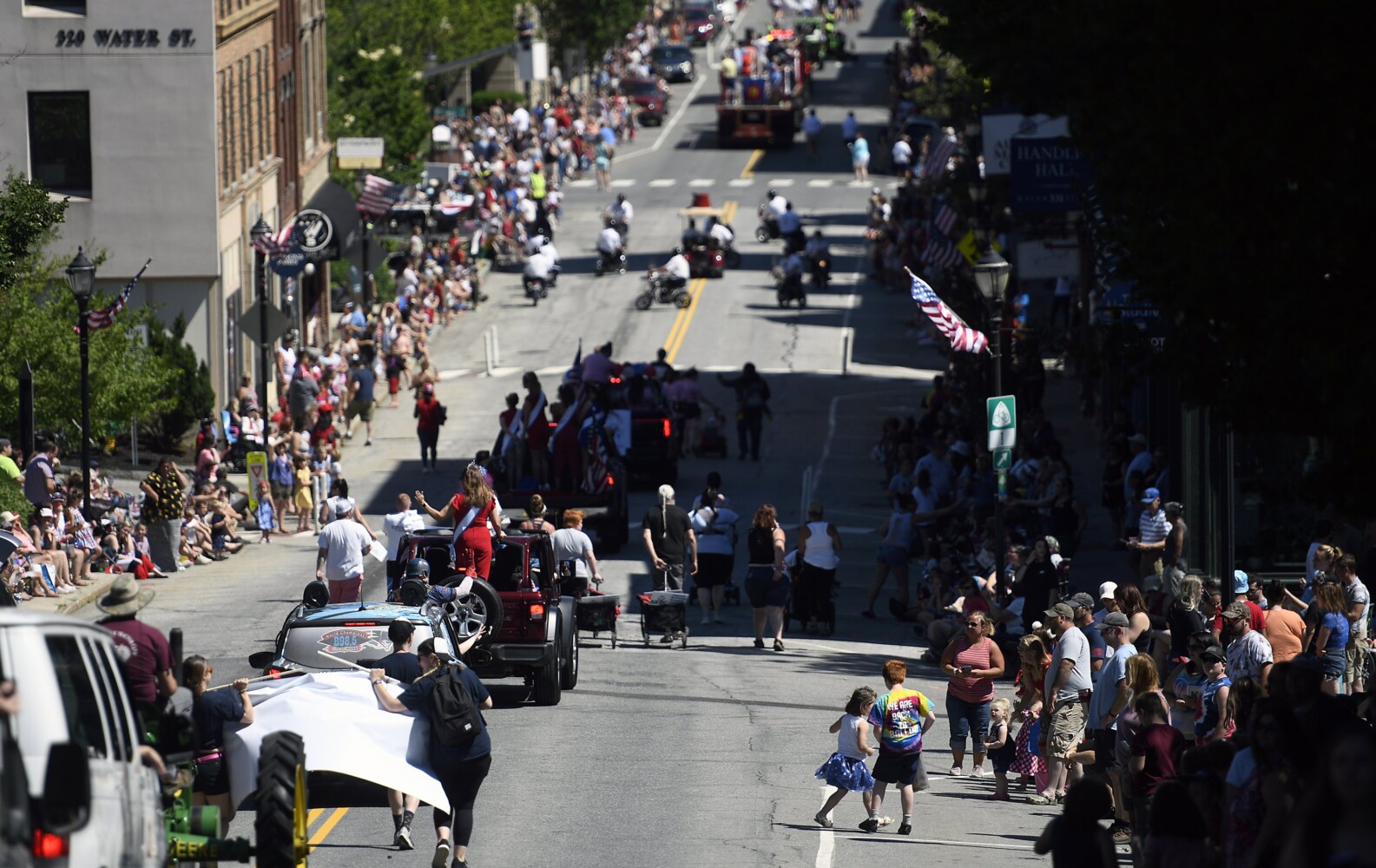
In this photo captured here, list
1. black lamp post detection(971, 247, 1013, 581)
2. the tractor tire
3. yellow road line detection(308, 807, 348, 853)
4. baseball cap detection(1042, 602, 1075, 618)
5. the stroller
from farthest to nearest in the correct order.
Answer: black lamp post detection(971, 247, 1013, 581) < the stroller < baseball cap detection(1042, 602, 1075, 618) < yellow road line detection(308, 807, 348, 853) < the tractor tire

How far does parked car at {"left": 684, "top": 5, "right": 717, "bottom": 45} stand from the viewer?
106994 mm

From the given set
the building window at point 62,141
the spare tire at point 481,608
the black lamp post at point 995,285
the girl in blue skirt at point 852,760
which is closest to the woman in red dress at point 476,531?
the spare tire at point 481,608

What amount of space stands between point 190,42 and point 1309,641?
2900 cm

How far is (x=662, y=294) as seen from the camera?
56.3 meters

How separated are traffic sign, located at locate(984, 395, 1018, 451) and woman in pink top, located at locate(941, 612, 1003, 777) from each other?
6.37m

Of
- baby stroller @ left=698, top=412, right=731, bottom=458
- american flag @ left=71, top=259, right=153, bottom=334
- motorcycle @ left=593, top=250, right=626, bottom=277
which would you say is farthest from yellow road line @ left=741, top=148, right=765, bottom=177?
american flag @ left=71, top=259, right=153, bottom=334

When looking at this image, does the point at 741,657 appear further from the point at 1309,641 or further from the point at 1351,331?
the point at 1351,331

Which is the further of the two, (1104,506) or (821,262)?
(821,262)

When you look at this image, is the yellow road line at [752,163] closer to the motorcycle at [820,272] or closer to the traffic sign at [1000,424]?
the motorcycle at [820,272]

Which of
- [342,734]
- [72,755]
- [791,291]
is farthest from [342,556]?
[791,291]

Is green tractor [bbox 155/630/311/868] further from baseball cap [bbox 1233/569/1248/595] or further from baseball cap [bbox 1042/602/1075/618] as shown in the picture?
baseball cap [bbox 1233/569/1248/595]

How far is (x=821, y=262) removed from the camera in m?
59.7

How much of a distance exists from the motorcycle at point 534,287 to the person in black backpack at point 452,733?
42.1 metres

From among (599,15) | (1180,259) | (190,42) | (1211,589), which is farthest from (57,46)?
(599,15)
